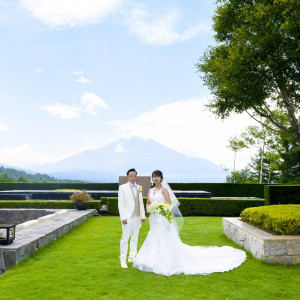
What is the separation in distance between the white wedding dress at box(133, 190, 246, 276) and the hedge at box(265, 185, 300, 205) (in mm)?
11053

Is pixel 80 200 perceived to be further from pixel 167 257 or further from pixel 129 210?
pixel 167 257

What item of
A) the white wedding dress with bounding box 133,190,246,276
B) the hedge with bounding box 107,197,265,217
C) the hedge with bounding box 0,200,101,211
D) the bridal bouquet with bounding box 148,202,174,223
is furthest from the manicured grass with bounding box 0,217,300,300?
the hedge with bounding box 107,197,265,217

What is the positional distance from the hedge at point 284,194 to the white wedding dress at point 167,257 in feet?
36.3

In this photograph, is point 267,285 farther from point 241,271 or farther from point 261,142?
point 261,142

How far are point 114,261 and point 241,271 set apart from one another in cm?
292

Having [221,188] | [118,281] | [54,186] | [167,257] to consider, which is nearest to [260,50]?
[167,257]

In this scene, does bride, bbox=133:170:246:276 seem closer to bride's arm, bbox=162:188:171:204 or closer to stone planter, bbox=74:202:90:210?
bride's arm, bbox=162:188:171:204

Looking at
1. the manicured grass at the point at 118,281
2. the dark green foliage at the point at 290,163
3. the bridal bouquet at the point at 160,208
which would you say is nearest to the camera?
the manicured grass at the point at 118,281

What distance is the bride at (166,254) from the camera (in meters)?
6.66

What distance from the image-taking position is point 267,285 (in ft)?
19.6

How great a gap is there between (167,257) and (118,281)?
119 centimetres

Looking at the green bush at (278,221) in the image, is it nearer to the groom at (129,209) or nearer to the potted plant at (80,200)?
the groom at (129,209)

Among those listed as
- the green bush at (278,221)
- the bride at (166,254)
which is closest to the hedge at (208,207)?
the green bush at (278,221)

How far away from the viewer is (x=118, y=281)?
607 centimetres
